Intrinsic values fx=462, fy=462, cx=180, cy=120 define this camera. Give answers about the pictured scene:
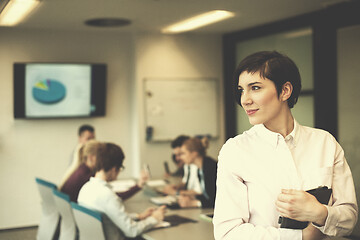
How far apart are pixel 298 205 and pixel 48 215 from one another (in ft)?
12.3

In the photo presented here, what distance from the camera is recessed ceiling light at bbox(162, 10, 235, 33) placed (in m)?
5.74

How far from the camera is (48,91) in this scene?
6594 mm

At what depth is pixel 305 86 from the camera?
5.82 meters

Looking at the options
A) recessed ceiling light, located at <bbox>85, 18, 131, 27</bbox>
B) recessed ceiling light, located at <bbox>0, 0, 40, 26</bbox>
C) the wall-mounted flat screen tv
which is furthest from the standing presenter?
the wall-mounted flat screen tv

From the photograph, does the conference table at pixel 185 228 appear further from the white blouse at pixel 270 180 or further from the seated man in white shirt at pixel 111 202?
the white blouse at pixel 270 180

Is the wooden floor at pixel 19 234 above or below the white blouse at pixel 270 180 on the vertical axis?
below

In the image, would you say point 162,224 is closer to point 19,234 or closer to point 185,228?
point 185,228

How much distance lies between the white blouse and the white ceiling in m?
3.56

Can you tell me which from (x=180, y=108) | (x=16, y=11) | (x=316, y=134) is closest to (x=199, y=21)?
(x=180, y=108)

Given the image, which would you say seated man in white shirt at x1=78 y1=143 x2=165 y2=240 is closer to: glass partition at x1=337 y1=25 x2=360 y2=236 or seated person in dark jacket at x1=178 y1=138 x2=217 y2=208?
seated person in dark jacket at x1=178 y1=138 x2=217 y2=208

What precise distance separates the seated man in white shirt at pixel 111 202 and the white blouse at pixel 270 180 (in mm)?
1841

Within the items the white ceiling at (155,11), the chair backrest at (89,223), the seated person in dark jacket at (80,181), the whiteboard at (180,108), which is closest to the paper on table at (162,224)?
the chair backrest at (89,223)

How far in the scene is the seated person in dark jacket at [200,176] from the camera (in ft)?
13.8

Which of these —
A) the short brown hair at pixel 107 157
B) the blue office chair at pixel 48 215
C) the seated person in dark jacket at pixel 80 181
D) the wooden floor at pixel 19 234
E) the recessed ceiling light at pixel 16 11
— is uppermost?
the recessed ceiling light at pixel 16 11
